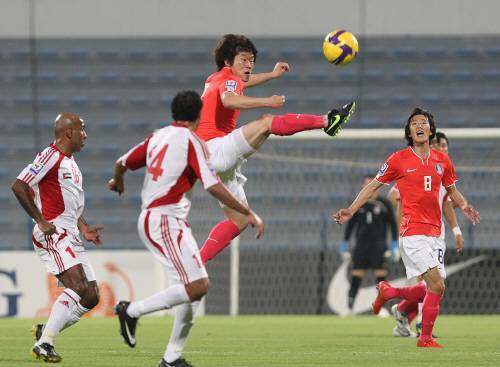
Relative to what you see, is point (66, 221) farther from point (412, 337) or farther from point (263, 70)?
point (263, 70)

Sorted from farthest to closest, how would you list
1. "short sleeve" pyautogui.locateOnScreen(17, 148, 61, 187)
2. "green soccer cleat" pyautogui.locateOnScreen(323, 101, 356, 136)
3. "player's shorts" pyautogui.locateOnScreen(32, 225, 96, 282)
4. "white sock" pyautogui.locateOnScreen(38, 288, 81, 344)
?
1. "green soccer cleat" pyautogui.locateOnScreen(323, 101, 356, 136)
2. "player's shorts" pyautogui.locateOnScreen(32, 225, 96, 282)
3. "short sleeve" pyautogui.locateOnScreen(17, 148, 61, 187)
4. "white sock" pyautogui.locateOnScreen(38, 288, 81, 344)

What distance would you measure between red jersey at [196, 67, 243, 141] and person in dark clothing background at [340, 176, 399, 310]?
24.0 feet

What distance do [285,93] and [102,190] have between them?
141 inches

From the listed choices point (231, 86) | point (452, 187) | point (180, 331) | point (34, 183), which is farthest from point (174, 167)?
point (452, 187)

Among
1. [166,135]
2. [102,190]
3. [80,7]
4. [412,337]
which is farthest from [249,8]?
[166,135]

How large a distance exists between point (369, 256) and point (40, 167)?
910 centimetres

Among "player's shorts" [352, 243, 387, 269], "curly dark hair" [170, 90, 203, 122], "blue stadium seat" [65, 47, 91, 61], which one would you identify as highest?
"blue stadium seat" [65, 47, 91, 61]

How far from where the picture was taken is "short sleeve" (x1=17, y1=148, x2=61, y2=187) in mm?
7488

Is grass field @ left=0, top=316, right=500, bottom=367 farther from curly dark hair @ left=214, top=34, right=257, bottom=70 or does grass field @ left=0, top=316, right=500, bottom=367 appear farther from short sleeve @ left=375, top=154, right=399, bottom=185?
curly dark hair @ left=214, top=34, right=257, bottom=70

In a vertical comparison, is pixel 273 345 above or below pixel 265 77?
below

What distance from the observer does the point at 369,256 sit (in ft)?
52.6

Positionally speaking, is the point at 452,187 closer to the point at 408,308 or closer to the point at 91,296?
the point at 408,308

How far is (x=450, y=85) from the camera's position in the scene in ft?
63.1

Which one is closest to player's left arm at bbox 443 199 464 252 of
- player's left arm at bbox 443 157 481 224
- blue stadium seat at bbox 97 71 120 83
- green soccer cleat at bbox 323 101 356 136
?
player's left arm at bbox 443 157 481 224
